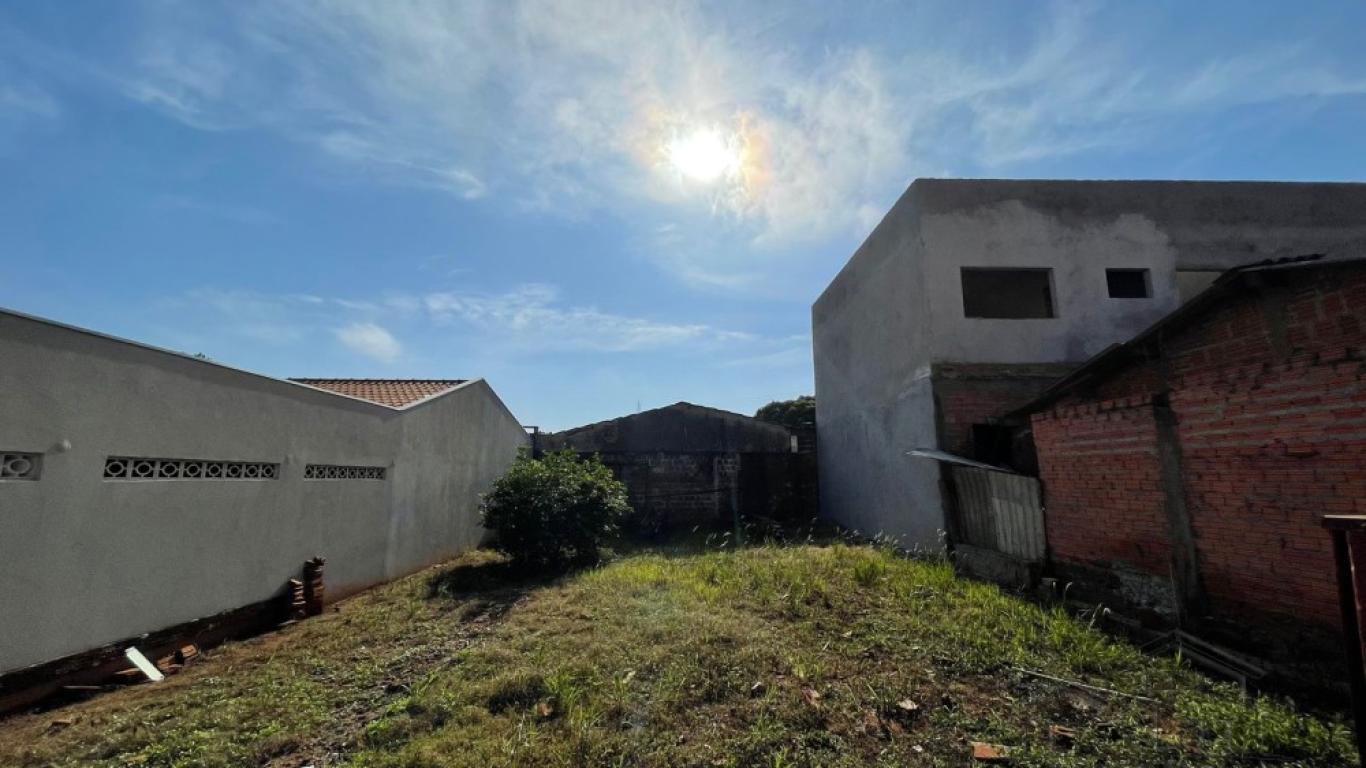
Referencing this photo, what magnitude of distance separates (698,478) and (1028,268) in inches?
352

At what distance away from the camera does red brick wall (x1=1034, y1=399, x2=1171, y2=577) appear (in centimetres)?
518

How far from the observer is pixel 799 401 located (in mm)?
30125

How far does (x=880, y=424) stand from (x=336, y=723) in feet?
30.6

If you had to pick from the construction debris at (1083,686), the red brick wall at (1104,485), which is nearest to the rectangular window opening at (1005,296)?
the red brick wall at (1104,485)

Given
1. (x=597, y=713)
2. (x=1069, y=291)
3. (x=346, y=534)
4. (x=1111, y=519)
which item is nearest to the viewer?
(x=597, y=713)

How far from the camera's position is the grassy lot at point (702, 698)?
3098 mm

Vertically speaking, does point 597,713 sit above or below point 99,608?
below

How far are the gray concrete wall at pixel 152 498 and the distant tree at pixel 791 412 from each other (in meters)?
22.0

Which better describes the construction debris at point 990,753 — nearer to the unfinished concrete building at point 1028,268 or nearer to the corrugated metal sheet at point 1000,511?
the corrugated metal sheet at point 1000,511

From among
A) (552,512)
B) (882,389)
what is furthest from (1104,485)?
(552,512)

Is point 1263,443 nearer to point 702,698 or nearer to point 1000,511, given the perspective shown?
point 1000,511

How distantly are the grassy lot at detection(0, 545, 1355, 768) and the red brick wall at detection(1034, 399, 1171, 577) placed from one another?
1071 millimetres

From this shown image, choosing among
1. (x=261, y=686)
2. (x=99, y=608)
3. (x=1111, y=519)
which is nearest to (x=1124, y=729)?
(x=1111, y=519)

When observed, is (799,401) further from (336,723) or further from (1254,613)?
(336,723)
